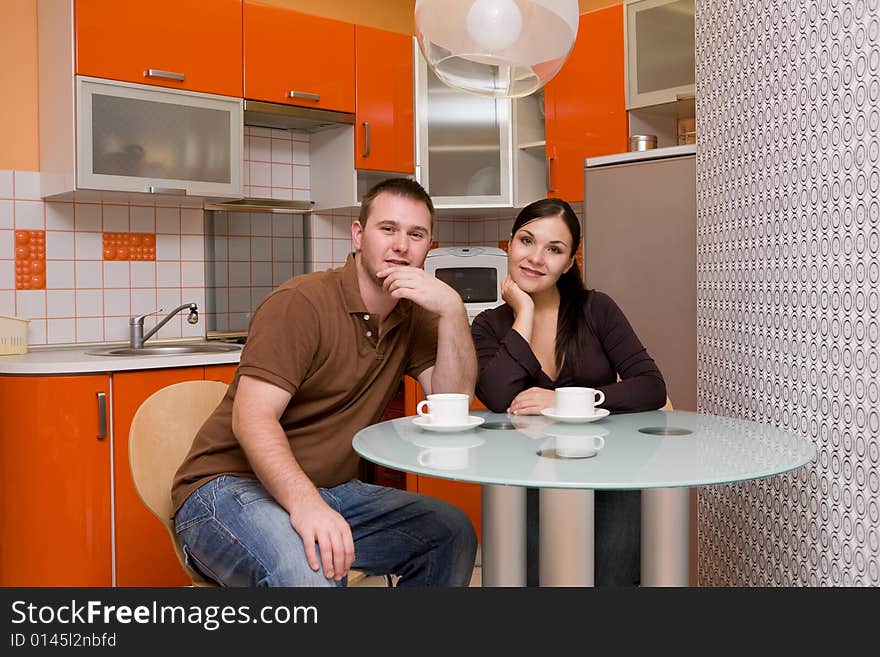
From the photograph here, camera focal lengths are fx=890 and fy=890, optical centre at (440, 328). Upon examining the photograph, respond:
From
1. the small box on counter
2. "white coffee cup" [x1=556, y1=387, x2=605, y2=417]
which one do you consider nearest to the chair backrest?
"white coffee cup" [x1=556, y1=387, x2=605, y2=417]

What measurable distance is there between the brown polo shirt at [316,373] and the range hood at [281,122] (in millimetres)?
1751

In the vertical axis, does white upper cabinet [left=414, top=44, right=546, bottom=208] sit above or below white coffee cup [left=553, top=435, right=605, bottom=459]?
above

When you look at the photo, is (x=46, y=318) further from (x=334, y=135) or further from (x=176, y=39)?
(x=334, y=135)

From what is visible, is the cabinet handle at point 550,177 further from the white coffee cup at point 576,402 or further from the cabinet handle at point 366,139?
the white coffee cup at point 576,402

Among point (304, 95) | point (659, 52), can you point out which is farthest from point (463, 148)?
point (659, 52)

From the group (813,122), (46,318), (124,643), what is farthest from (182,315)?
(813,122)

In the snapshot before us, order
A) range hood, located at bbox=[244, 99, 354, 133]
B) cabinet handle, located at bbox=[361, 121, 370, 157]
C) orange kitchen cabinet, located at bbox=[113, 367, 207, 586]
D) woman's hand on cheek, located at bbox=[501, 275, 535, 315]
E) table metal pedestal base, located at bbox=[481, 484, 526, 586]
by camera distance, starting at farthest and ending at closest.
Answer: cabinet handle, located at bbox=[361, 121, 370, 157], range hood, located at bbox=[244, 99, 354, 133], orange kitchen cabinet, located at bbox=[113, 367, 207, 586], woman's hand on cheek, located at bbox=[501, 275, 535, 315], table metal pedestal base, located at bbox=[481, 484, 526, 586]

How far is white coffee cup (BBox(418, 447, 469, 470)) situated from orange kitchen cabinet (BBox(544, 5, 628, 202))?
7.98 ft

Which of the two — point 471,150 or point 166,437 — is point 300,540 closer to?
point 166,437

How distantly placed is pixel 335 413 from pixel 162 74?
6.07 ft

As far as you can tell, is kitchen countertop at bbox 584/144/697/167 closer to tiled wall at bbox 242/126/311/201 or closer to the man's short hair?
the man's short hair

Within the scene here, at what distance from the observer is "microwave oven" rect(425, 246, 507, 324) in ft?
13.8

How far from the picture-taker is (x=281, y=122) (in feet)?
13.2

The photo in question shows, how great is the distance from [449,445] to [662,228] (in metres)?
1.72
